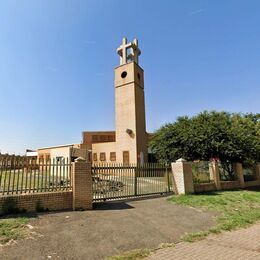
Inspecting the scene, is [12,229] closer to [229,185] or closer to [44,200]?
[44,200]

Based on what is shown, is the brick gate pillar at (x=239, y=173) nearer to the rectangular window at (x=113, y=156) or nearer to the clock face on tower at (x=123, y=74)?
the rectangular window at (x=113, y=156)

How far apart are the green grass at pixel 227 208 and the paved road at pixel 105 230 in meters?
0.42

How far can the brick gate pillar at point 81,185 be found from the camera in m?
8.48

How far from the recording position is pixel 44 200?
7.94 m

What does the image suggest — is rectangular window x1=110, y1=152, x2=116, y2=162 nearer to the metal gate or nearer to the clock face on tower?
the clock face on tower

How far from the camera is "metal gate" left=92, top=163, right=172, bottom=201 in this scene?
10.2 metres

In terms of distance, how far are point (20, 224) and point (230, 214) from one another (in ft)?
24.3

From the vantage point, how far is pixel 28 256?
477 cm

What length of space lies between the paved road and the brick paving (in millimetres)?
559

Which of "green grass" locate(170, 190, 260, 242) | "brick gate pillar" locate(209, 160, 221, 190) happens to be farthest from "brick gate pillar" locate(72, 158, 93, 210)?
"brick gate pillar" locate(209, 160, 221, 190)

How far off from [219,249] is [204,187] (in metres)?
8.70

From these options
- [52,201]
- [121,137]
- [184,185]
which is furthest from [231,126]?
[52,201]

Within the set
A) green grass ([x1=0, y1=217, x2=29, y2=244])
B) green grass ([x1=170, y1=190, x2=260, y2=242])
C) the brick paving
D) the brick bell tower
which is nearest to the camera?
the brick paving

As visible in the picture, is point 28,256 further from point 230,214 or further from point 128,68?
point 128,68
